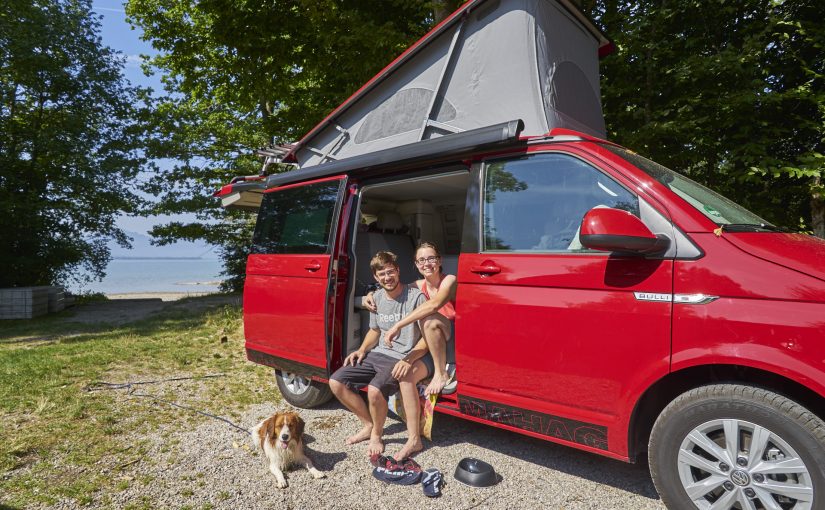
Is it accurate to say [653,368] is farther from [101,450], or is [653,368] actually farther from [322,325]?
[101,450]

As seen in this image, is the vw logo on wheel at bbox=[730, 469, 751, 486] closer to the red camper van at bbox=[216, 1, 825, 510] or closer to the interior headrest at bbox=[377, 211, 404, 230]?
the red camper van at bbox=[216, 1, 825, 510]

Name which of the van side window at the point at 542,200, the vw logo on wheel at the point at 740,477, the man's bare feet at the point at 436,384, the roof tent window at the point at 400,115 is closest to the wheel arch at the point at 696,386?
the vw logo on wheel at the point at 740,477

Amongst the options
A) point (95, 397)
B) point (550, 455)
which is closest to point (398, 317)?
point (550, 455)

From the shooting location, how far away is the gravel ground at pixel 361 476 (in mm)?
2881

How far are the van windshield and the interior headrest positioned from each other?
9.24ft

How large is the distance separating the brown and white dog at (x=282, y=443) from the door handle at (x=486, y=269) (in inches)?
66.5

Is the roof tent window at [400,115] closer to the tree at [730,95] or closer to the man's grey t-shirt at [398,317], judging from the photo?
the man's grey t-shirt at [398,317]

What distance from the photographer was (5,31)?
1251 centimetres

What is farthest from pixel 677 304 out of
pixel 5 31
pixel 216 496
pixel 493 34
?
pixel 5 31

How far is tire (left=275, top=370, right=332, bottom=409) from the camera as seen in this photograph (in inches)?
175

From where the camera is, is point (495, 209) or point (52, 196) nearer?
point (495, 209)

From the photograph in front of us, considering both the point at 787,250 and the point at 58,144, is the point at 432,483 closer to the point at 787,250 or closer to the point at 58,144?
the point at 787,250

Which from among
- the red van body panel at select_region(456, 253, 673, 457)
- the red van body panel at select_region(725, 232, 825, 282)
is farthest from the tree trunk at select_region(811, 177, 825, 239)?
the red van body panel at select_region(456, 253, 673, 457)

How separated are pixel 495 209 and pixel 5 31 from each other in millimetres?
15819
